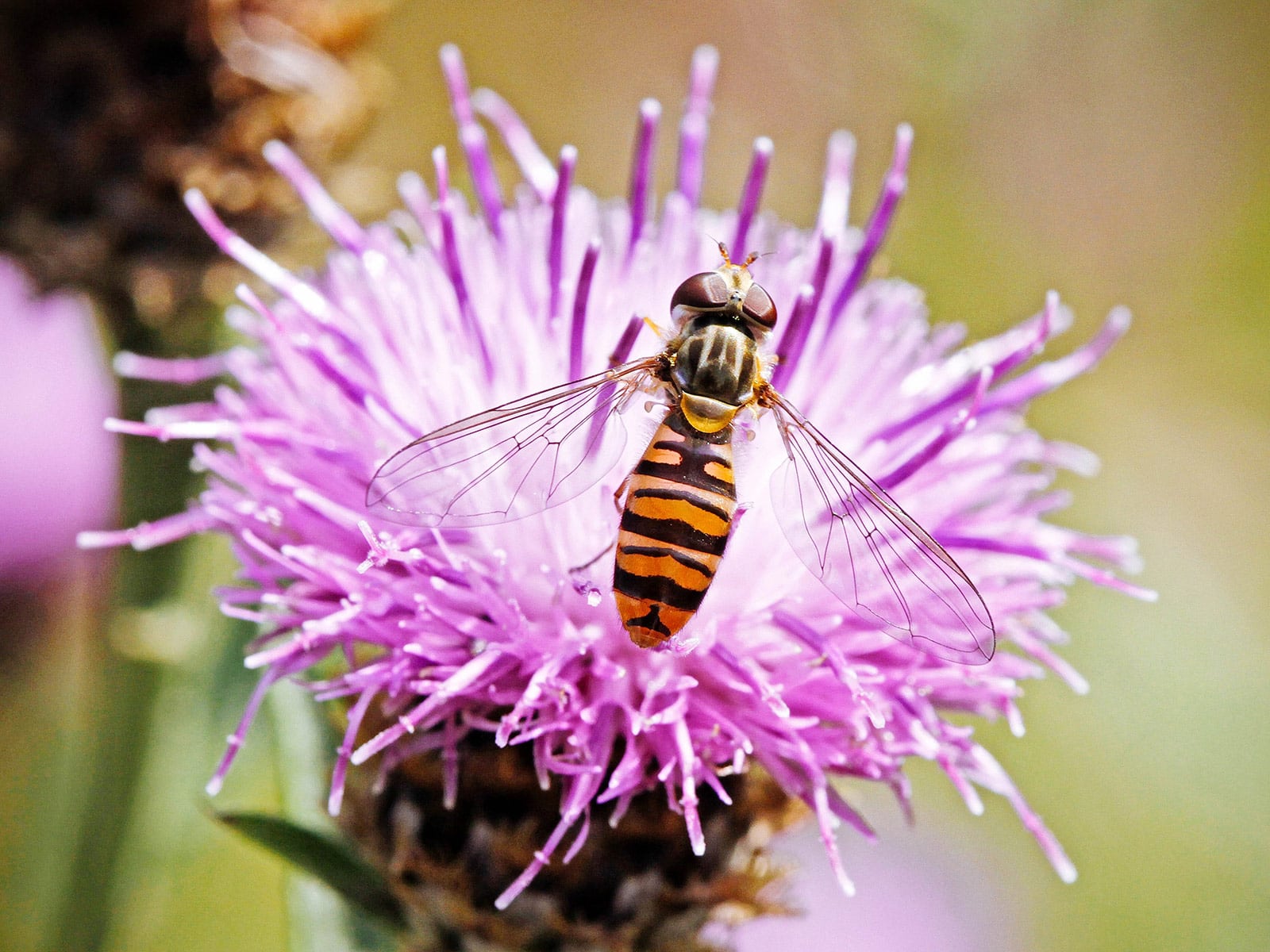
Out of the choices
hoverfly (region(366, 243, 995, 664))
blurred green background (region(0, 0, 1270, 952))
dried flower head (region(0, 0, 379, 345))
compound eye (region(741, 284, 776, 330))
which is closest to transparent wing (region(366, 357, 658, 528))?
hoverfly (region(366, 243, 995, 664))

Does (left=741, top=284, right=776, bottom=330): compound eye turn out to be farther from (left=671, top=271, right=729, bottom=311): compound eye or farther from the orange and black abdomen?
the orange and black abdomen

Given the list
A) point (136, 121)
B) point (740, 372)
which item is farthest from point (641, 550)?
point (136, 121)

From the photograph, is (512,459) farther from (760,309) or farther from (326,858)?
(326,858)

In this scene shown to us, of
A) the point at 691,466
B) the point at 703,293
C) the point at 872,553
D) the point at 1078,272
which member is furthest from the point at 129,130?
the point at 1078,272

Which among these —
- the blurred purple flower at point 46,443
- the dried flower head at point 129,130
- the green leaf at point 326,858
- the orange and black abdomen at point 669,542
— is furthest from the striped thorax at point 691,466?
the blurred purple flower at point 46,443

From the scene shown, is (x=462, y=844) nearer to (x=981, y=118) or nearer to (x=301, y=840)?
(x=301, y=840)

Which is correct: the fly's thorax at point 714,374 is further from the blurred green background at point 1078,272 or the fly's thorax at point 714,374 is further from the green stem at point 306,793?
the blurred green background at point 1078,272
